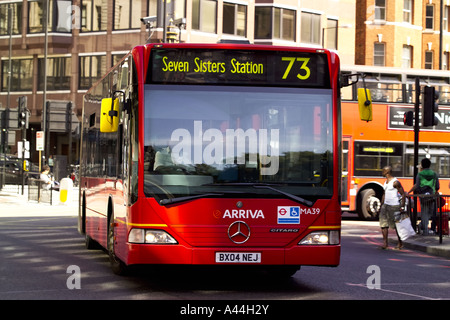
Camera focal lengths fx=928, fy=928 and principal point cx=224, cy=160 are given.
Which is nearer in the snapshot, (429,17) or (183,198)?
(183,198)

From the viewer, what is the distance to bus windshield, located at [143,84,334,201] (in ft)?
33.9

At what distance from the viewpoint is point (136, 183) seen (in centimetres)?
1040

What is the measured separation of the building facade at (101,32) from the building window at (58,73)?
64mm

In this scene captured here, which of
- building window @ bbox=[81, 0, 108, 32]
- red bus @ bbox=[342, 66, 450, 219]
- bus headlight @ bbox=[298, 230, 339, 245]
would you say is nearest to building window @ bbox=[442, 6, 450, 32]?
building window @ bbox=[81, 0, 108, 32]

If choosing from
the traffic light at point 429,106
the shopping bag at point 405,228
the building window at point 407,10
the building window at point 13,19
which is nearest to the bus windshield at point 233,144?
the shopping bag at point 405,228

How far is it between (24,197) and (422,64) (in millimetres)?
29890

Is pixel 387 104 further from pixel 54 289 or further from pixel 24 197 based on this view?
pixel 54 289

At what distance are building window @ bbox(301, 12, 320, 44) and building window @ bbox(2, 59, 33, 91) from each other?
18.0 metres

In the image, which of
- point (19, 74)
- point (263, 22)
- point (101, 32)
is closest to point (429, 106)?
point (263, 22)

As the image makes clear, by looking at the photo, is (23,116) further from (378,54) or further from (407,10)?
(407,10)

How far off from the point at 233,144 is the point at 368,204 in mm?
19365

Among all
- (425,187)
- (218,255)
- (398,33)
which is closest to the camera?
(218,255)

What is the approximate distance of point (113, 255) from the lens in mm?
12250

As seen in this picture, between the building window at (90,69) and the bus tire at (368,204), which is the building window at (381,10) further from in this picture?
the bus tire at (368,204)
